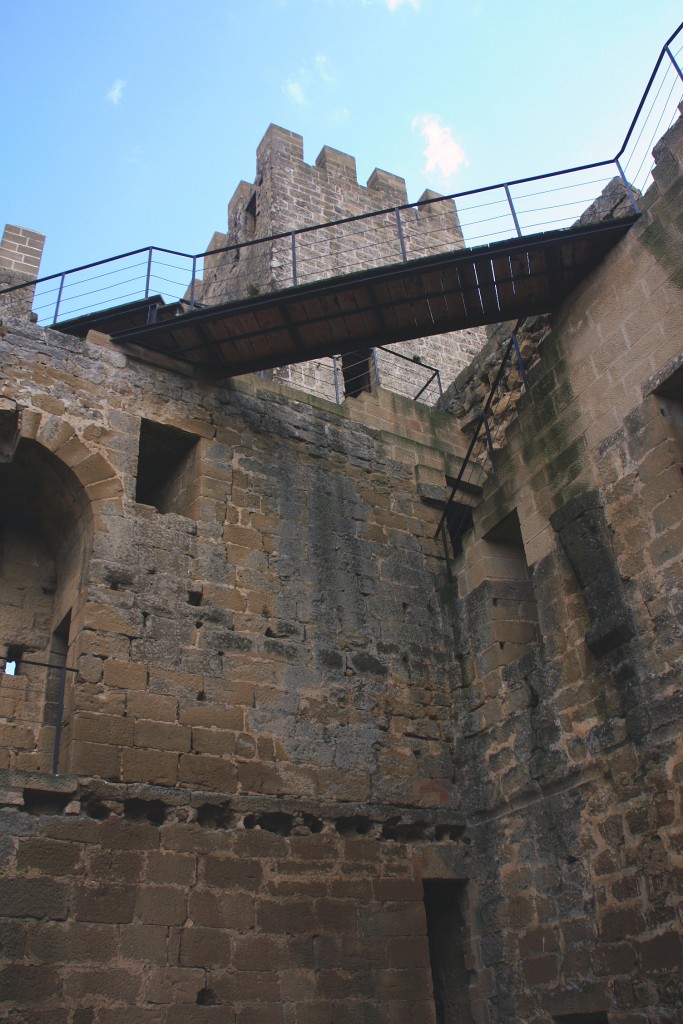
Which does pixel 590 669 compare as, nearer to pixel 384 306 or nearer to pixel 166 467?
pixel 384 306

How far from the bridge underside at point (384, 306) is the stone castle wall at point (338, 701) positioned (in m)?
0.26

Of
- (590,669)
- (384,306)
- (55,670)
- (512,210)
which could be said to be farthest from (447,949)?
(512,210)

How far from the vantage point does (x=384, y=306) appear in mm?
7766

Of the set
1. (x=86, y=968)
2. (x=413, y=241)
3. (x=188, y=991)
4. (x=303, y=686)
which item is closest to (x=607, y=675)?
(x=303, y=686)

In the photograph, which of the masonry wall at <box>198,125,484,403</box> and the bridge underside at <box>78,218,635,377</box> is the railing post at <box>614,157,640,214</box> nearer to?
the bridge underside at <box>78,218,635,377</box>

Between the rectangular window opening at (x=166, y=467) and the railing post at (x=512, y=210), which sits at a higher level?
the railing post at (x=512, y=210)

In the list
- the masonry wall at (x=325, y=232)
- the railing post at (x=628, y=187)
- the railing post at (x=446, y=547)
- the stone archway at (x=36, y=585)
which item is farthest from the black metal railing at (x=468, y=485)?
the masonry wall at (x=325, y=232)

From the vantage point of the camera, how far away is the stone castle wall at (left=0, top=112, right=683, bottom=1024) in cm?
538

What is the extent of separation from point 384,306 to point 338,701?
11.5 feet

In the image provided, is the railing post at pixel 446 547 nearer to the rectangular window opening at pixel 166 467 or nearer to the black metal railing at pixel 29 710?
the rectangular window opening at pixel 166 467

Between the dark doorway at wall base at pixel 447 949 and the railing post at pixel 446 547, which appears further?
the railing post at pixel 446 547

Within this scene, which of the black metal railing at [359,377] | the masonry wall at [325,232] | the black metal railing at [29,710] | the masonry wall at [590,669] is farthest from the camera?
the masonry wall at [325,232]

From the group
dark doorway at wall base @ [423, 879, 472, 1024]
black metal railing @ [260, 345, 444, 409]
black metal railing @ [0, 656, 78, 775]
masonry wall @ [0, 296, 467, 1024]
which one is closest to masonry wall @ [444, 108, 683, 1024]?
dark doorway at wall base @ [423, 879, 472, 1024]

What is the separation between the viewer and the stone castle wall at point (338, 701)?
5383 mm
